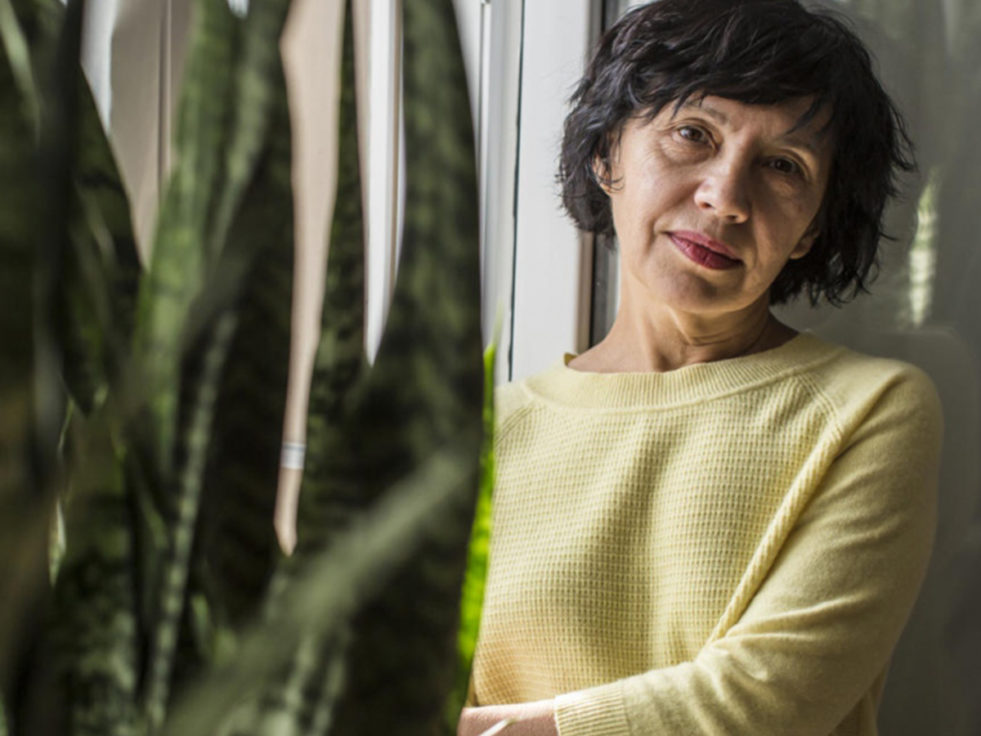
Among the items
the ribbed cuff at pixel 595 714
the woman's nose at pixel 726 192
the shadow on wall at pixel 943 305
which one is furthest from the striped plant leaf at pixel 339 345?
the shadow on wall at pixel 943 305

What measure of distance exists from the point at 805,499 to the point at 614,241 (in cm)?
56

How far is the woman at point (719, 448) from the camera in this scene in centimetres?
97

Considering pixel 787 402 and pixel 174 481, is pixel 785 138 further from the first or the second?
pixel 174 481

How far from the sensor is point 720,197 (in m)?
1.10

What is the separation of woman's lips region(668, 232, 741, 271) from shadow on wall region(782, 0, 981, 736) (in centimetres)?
36

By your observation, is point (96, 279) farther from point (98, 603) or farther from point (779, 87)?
point (779, 87)

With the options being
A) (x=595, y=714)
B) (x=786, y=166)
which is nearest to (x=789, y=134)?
(x=786, y=166)

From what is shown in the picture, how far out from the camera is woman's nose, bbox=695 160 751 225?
1.10 m

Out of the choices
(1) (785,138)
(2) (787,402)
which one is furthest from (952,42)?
(2) (787,402)

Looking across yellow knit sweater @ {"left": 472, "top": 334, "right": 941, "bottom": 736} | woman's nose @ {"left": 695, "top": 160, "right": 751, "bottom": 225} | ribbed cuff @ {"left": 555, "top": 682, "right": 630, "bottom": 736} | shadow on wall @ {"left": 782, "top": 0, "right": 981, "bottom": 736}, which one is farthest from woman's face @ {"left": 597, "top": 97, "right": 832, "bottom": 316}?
ribbed cuff @ {"left": 555, "top": 682, "right": 630, "bottom": 736}

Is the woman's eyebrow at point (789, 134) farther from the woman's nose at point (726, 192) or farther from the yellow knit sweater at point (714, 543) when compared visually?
the yellow knit sweater at point (714, 543)

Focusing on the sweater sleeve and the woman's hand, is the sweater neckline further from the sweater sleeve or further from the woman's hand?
the woman's hand

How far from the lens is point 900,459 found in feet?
3.41

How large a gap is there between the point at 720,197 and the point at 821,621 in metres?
0.42
